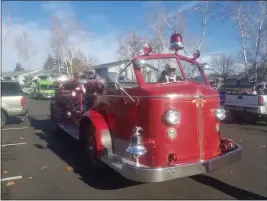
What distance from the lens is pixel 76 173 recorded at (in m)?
5.69

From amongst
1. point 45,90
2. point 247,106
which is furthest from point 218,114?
point 45,90

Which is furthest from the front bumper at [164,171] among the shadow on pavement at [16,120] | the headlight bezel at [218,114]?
the shadow on pavement at [16,120]

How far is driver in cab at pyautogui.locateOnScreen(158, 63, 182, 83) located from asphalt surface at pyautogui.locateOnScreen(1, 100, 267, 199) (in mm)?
1898

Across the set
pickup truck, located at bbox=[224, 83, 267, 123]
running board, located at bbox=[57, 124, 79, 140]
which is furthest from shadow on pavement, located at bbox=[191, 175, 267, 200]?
pickup truck, located at bbox=[224, 83, 267, 123]

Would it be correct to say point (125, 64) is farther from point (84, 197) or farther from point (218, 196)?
point (218, 196)

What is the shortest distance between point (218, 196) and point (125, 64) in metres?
2.81

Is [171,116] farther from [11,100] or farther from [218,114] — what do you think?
[11,100]

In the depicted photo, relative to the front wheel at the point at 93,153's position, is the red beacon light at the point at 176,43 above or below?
above

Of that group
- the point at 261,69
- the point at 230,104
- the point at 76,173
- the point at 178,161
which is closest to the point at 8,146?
the point at 76,173

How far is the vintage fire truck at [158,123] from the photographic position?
4.18 metres

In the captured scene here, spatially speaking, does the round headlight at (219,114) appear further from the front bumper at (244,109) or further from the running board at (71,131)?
the front bumper at (244,109)

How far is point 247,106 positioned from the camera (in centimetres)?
1223

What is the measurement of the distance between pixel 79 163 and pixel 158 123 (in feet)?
9.46

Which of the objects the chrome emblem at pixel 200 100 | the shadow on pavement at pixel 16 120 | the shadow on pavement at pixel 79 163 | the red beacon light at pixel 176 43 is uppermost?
the red beacon light at pixel 176 43
